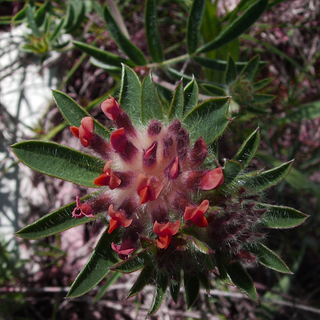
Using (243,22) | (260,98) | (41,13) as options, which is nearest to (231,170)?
(260,98)

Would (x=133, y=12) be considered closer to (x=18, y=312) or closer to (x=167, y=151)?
(x=167, y=151)

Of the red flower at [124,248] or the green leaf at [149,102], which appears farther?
the green leaf at [149,102]

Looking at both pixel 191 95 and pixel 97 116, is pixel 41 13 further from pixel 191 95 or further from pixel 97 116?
pixel 191 95

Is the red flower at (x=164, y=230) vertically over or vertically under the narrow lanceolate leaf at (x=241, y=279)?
over

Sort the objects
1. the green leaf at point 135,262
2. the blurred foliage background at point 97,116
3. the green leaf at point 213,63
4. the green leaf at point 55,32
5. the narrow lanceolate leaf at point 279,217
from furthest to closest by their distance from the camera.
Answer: the blurred foliage background at point 97,116
the green leaf at point 55,32
the green leaf at point 213,63
the narrow lanceolate leaf at point 279,217
the green leaf at point 135,262

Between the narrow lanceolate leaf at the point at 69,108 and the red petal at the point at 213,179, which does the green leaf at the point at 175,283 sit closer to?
the red petal at the point at 213,179

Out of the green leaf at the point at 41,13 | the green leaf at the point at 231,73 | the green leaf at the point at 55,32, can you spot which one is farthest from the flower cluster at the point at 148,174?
the green leaf at the point at 41,13
